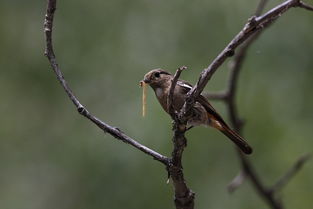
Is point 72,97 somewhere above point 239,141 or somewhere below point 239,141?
above

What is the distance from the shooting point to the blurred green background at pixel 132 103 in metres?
5.82

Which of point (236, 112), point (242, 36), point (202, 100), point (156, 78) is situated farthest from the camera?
point (236, 112)

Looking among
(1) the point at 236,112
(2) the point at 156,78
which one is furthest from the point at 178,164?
(1) the point at 236,112

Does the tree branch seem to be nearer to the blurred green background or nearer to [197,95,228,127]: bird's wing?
[197,95,228,127]: bird's wing

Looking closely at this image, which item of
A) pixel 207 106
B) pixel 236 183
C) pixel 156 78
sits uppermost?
pixel 156 78

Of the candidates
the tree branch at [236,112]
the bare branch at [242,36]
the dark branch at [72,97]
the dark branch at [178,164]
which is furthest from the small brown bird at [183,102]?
the bare branch at [242,36]

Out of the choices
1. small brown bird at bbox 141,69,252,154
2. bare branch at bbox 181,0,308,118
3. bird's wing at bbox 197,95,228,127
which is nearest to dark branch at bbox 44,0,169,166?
bare branch at bbox 181,0,308,118

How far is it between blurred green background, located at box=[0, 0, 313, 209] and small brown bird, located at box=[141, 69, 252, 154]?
93 cm

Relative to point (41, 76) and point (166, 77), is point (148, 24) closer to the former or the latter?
point (41, 76)

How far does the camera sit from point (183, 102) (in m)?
4.27

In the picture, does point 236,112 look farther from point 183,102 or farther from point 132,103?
point 132,103

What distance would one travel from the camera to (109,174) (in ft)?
19.9

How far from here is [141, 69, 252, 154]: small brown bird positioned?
4352 mm

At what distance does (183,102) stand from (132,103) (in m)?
2.00
